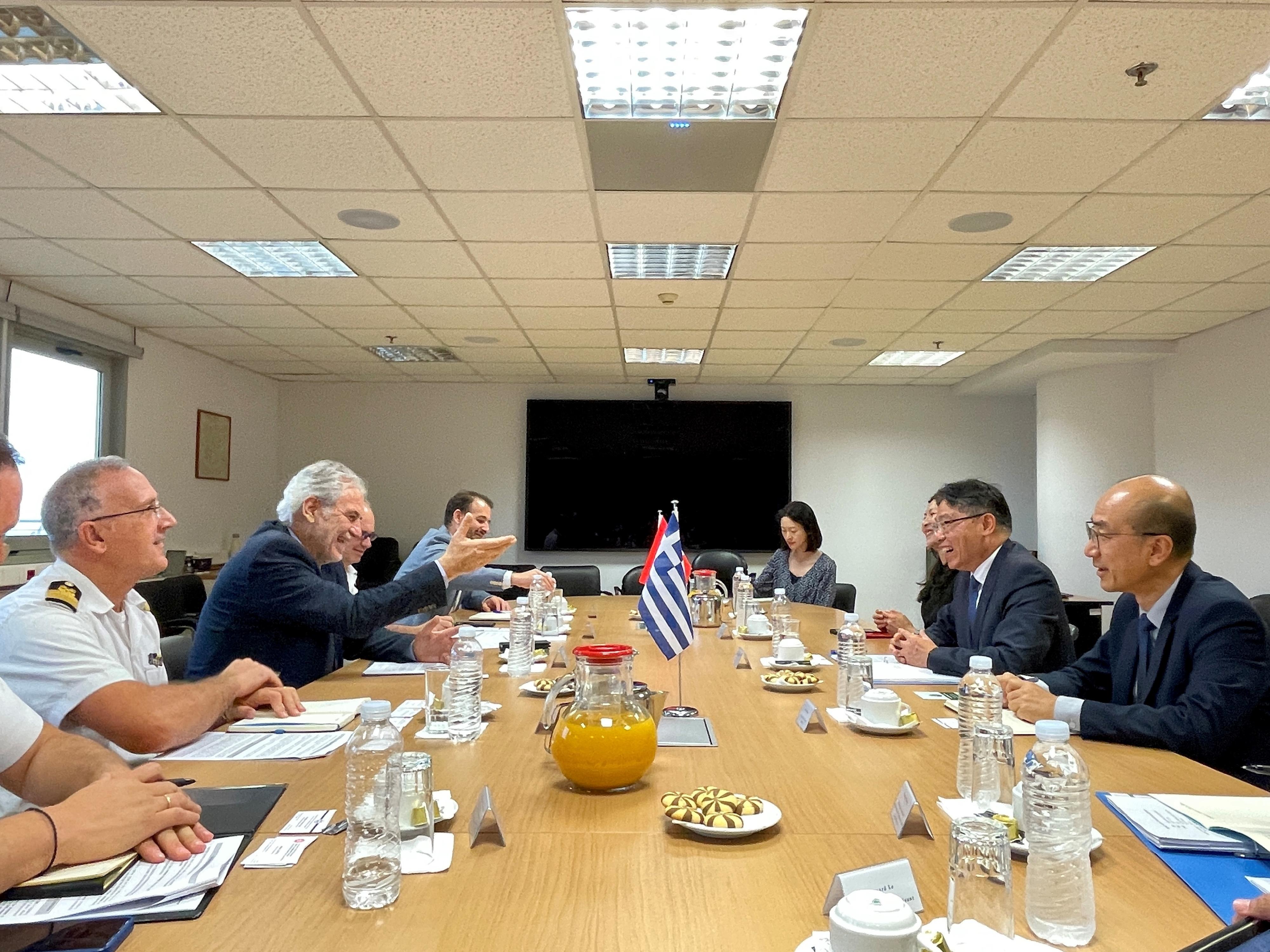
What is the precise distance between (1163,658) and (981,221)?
2.62 meters

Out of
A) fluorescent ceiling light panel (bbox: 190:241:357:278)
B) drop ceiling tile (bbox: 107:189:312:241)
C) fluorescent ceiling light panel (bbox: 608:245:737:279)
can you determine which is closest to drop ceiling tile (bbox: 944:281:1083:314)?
fluorescent ceiling light panel (bbox: 608:245:737:279)

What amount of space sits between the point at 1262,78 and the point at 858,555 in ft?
21.1

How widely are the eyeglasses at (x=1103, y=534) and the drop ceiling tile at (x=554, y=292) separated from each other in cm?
340

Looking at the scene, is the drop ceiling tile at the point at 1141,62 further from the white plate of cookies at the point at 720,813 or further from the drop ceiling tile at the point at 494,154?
the white plate of cookies at the point at 720,813

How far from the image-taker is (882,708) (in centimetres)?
194

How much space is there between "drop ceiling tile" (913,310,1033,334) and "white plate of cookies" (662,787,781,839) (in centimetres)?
499

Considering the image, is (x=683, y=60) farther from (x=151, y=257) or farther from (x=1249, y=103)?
(x=151, y=257)

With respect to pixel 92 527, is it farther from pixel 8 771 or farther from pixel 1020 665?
pixel 1020 665

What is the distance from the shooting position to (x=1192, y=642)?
75.8 inches

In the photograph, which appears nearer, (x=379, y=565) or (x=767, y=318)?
(x=767, y=318)

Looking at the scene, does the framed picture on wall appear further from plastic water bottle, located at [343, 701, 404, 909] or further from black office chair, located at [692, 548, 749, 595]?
plastic water bottle, located at [343, 701, 404, 909]

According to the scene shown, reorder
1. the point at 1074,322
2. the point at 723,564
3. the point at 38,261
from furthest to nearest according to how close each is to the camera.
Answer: the point at 723,564 → the point at 1074,322 → the point at 38,261

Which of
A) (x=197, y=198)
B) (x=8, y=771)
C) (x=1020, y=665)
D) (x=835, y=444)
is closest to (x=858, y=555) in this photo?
(x=835, y=444)

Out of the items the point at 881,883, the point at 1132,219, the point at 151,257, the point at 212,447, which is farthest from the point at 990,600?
the point at 212,447
